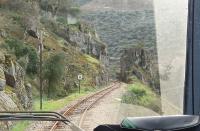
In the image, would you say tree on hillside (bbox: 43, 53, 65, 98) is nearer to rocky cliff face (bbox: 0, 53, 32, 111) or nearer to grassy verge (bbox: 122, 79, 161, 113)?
rocky cliff face (bbox: 0, 53, 32, 111)

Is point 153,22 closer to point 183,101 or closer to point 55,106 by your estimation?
point 183,101

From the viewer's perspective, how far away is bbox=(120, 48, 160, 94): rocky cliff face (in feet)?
7.58

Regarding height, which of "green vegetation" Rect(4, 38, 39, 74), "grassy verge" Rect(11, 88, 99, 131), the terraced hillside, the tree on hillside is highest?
the terraced hillside

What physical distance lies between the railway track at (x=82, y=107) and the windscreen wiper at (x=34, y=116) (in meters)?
0.04

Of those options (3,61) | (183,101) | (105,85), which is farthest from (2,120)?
(183,101)

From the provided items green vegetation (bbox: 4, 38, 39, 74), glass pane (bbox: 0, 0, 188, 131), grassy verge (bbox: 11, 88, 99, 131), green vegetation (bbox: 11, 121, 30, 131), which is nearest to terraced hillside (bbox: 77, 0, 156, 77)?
glass pane (bbox: 0, 0, 188, 131)

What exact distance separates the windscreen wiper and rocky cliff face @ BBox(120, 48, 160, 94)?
288 mm

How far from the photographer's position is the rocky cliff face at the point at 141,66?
7.58 feet

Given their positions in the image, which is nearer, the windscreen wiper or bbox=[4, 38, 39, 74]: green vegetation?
the windscreen wiper

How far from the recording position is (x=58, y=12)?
236 centimetres

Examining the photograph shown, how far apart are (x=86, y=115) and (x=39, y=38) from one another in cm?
33

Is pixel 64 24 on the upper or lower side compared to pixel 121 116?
upper

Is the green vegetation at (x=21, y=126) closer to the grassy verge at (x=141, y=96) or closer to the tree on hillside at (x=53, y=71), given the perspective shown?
the tree on hillside at (x=53, y=71)

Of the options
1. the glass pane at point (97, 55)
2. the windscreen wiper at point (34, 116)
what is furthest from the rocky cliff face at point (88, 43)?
the windscreen wiper at point (34, 116)
